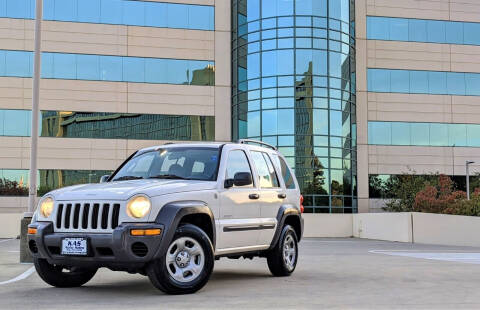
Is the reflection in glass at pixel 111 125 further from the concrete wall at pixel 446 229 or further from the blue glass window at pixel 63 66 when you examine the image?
the concrete wall at pixel 446 229

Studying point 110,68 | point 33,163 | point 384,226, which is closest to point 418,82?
point 384,226

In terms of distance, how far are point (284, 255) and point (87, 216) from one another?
3562 millimetres

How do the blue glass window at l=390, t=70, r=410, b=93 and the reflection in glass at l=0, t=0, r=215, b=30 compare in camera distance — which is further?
the blue glass window at l=390, t=70, r=410, b=93

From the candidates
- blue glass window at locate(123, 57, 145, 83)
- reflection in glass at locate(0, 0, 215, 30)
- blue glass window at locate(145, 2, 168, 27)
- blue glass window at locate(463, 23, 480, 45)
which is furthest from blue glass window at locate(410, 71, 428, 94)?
blue glass window at locate(123, 57, 145, 83)

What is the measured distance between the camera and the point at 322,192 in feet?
106

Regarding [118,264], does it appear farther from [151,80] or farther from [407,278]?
[151,80]

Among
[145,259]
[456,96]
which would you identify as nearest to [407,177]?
[456,96]

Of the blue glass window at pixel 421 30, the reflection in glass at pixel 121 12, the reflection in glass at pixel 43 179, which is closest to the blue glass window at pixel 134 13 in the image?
the reflection in glass at pixel 121 12

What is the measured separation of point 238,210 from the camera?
876 centimetres

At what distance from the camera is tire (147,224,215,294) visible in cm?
735

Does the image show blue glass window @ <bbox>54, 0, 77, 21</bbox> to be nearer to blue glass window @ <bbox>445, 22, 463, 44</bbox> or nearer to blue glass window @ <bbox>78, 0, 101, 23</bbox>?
blue glass window @ <bbox>78, 0, 101, 23</bbox>

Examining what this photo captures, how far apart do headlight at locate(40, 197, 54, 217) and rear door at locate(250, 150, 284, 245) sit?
9.55 ft

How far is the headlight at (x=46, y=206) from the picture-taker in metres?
7.93

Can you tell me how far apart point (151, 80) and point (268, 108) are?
6.23 metres
